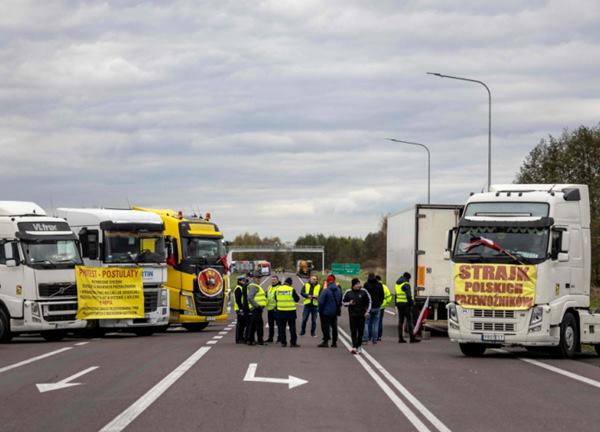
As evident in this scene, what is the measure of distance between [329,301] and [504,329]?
4992mm

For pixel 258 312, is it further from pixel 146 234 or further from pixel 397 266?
pixel 397 266

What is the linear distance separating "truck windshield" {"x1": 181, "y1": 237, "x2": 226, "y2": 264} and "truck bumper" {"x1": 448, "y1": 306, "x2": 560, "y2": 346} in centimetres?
1334

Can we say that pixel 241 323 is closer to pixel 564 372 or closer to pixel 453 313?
pixel 453 313

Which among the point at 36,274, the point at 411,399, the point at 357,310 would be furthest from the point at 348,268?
the point at 411,399

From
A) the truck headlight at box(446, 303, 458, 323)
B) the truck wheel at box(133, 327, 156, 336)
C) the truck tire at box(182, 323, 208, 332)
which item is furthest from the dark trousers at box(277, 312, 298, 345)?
the truck tire at box(182, 323, 208, 332)

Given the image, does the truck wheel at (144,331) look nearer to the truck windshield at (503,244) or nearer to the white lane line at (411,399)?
the white lane line at (411,399)

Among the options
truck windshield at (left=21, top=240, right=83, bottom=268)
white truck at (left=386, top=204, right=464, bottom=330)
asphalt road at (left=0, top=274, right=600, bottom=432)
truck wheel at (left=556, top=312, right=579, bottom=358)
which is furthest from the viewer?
white truck at (left=386, top=204, right=464, bottom=330)

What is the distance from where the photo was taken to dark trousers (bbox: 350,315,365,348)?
24.5 metres

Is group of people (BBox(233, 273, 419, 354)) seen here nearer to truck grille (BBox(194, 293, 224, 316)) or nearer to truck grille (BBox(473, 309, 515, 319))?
truck grille (BBox(473, 309, 515, 319))

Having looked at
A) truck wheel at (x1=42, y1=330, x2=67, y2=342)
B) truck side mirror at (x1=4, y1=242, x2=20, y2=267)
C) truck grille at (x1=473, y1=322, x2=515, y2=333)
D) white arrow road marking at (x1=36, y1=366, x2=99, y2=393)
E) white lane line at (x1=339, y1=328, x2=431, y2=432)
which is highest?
truck side mirror at (x1=4, y1=242, x2=20, y2=267)

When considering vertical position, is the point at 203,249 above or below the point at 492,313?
above

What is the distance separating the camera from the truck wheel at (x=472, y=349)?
79.3 feet

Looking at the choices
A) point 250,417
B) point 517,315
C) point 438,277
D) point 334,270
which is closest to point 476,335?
point 517,315

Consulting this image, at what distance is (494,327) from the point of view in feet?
74.8
